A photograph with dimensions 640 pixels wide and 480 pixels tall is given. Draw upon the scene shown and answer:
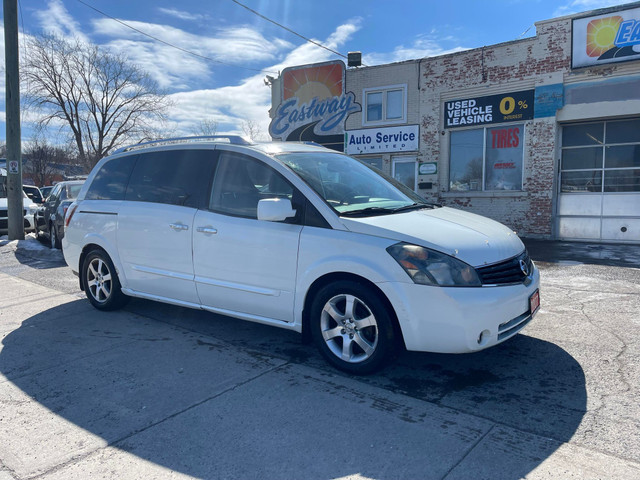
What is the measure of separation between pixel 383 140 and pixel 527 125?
4371 millimetres

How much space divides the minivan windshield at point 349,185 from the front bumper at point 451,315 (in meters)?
0.84

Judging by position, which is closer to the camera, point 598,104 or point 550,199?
point 598,104

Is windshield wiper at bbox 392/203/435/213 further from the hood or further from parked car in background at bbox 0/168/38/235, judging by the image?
parked car in background at bbox 0/168/38/235

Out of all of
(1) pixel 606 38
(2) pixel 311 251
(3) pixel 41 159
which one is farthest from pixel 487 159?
(3) pixel 41 159

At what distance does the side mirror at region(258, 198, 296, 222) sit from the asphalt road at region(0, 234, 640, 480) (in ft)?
3.97

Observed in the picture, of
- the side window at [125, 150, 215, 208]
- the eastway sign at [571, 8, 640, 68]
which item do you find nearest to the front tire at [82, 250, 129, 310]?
the side window at [125, 150, 215, 208]

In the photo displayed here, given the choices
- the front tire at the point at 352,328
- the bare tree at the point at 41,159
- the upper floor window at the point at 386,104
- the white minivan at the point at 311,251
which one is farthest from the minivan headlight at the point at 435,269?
the bare tree at the point at 41,159

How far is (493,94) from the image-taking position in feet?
45.7

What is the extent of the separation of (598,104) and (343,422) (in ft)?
40.6

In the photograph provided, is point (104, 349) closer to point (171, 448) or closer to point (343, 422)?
point (171, 448)

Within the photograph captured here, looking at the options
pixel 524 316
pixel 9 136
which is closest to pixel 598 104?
pixel 524 316

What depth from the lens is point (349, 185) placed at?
446cm

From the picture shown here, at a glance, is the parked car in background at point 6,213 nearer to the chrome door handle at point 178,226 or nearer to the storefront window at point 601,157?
the chrome door handle at point 178,226

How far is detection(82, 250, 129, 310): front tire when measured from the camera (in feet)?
18.3
